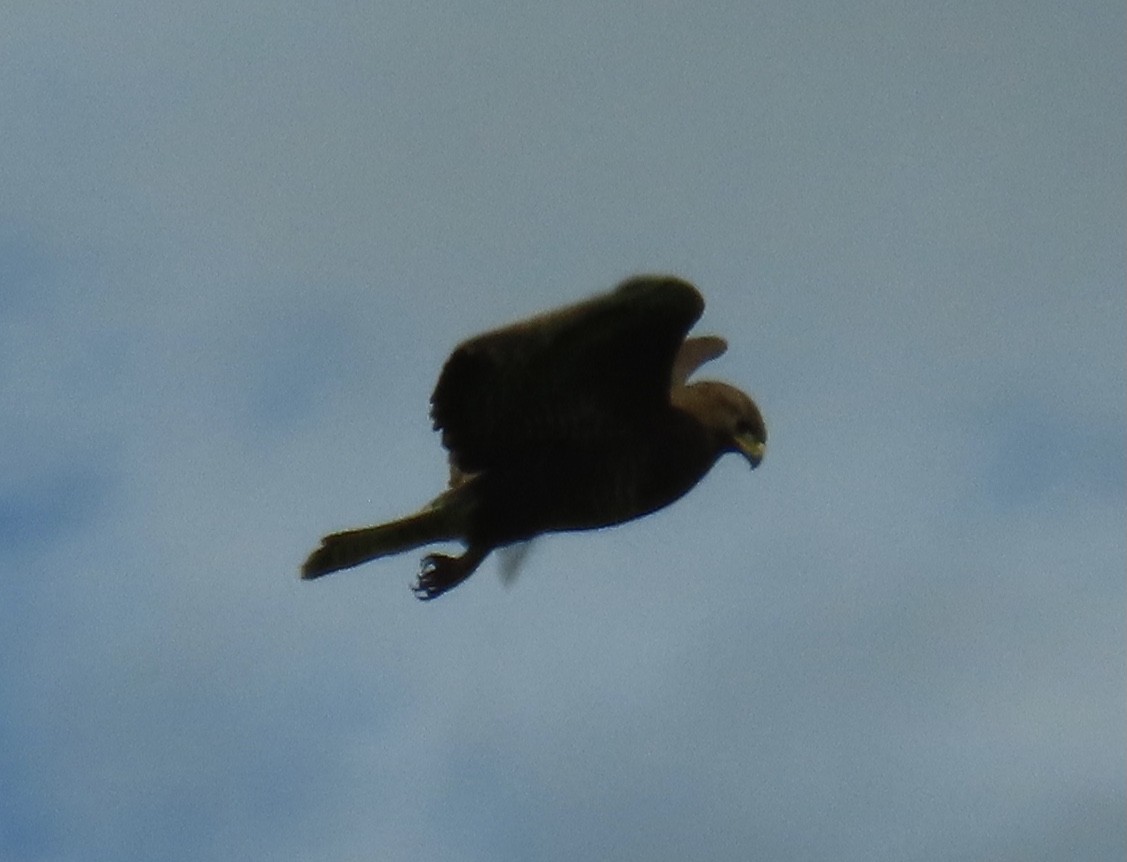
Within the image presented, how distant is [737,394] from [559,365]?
1.47 metres

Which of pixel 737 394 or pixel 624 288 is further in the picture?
pixel 737 394

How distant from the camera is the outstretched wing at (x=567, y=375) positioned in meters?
13.9

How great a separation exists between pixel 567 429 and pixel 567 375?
0.43 metres

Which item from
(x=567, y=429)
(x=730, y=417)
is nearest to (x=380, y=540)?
(x=567, y=429)

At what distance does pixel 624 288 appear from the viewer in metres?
13.9

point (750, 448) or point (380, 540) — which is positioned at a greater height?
point (380, 540)

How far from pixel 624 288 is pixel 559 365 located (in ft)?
1.92

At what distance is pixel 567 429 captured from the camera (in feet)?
48.0

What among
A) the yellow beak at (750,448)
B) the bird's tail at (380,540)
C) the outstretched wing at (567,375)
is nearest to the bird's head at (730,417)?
the yellow beak at (750,448)

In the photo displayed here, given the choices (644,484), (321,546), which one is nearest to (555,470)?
(644,484)

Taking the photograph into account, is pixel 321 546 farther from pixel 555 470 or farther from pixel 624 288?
pixel 624 288

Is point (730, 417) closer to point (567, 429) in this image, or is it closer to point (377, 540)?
point (567, 429)

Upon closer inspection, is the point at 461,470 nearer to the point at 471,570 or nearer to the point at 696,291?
the point at 471,570

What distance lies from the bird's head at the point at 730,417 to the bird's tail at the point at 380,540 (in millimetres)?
1399
